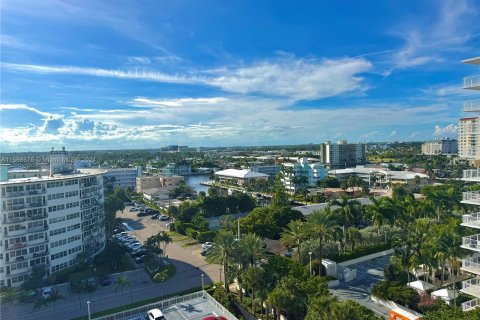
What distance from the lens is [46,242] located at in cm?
4550

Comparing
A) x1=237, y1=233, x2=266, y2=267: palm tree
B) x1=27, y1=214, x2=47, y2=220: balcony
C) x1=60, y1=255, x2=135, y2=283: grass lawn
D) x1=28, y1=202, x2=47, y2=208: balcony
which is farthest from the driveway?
x1=28, y1=202, x2=47, y2=208: balcony

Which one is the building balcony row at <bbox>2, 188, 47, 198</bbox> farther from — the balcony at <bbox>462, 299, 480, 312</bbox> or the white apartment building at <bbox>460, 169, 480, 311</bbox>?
the balcony at <bbox>462, 299, 480, 312</bbox>

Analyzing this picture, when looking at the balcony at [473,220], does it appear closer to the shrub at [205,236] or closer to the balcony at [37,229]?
the shrub at [205,236]

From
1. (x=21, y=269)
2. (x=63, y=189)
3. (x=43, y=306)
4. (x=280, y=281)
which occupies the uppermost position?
(x=63, y=189)

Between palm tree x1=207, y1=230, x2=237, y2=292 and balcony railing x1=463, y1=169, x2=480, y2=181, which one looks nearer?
balcony railing x1=463, y1=169, x2=480, y2=181

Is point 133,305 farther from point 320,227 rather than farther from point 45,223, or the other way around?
point 320,227

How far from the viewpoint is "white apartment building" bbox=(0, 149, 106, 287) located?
42.6 meters

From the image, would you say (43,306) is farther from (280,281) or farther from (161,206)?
(161,206)

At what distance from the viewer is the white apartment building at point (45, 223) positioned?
42562 millimetres

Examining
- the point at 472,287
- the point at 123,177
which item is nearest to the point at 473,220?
the point at 472,287

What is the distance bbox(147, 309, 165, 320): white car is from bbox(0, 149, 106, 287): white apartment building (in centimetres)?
2303

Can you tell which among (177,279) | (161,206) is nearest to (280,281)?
(177,279)

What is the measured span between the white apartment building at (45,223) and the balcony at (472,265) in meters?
46.5

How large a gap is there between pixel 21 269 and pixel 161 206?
54.0 meters
